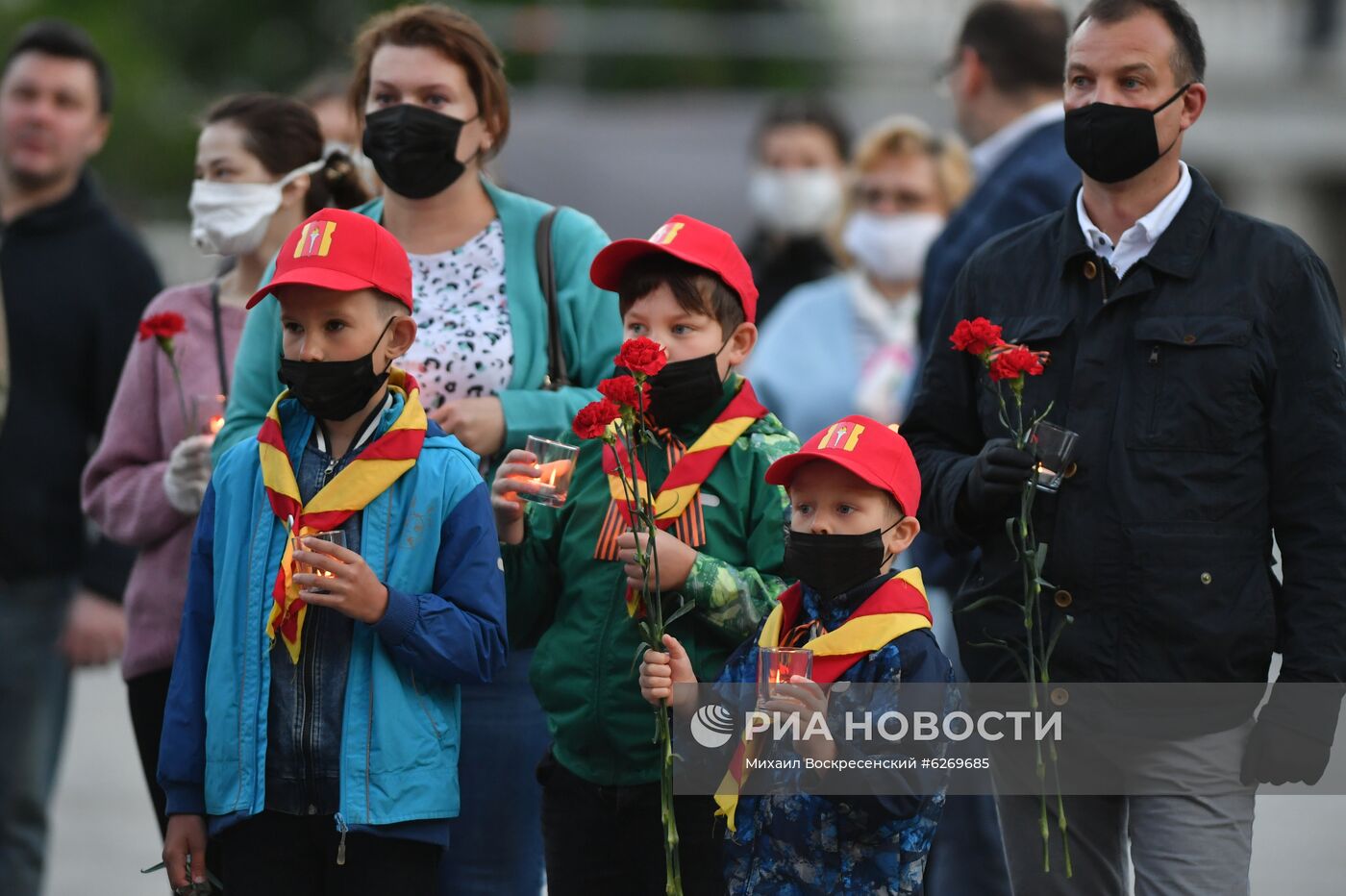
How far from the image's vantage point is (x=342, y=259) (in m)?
4.80

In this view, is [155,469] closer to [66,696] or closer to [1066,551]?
[66,696]

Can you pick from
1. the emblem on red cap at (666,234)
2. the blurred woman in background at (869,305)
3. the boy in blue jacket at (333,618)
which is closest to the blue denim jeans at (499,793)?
the boy in blue jacket at (333,618)

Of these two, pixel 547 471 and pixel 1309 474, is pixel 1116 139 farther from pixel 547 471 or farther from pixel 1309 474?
pixel 547 471

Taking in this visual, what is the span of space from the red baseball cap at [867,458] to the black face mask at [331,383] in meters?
0.97

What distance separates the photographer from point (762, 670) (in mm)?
4512

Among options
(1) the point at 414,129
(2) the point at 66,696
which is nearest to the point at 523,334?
(1) the point at 414,129

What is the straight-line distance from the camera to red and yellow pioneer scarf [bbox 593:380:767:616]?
16.3ft

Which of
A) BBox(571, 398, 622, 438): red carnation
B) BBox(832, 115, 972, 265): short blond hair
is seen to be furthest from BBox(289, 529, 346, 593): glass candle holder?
BBox(832, 115, 972, 265): short blond hair

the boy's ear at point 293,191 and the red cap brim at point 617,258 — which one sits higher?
the boy's ear at point 293,191

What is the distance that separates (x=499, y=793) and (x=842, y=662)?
4.17 feet

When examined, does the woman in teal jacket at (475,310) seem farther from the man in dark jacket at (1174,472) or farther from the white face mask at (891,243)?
the white face mask at (891,243)

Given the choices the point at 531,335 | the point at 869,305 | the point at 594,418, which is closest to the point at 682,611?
the point at 594,418

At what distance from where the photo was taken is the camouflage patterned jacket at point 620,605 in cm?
498

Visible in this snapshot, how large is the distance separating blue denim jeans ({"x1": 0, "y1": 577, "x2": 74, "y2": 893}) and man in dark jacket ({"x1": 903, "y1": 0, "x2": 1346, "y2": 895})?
12.9 ft
